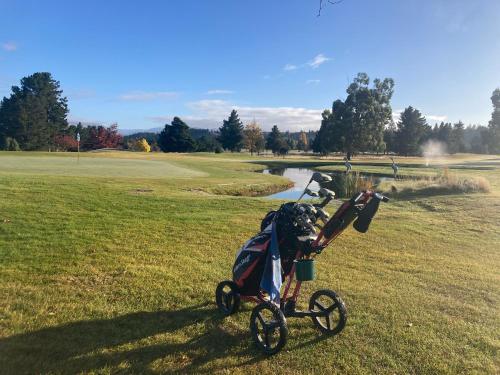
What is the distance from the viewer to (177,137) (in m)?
81.7

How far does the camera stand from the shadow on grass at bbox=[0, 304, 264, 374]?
12.7ft

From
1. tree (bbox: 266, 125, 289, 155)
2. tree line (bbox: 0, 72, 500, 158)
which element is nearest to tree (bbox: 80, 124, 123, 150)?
tree line (bbox: 0, 72, 500, 158)

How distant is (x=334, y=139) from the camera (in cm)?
6425

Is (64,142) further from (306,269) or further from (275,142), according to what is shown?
(306,269)

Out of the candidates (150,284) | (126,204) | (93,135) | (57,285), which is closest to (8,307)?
(57,285)

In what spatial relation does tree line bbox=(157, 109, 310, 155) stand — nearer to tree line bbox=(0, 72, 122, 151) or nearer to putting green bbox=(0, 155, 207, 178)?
tree line bbox=(0, 72, 122, 151)

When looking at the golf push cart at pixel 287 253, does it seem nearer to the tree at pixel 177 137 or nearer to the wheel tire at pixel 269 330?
the wheel tire at pixel 269 330

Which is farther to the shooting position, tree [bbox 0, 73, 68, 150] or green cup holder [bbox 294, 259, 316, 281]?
tree [bbox 0, 73, 68, 150]

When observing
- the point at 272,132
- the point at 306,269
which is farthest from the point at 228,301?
the point at 272,132

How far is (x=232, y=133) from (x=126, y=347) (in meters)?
85.0

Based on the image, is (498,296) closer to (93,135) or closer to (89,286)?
(89,286)

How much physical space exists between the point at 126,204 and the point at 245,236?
4.12m

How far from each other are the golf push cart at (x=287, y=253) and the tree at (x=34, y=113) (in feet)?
245

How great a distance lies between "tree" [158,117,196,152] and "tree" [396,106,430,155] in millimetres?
41649
